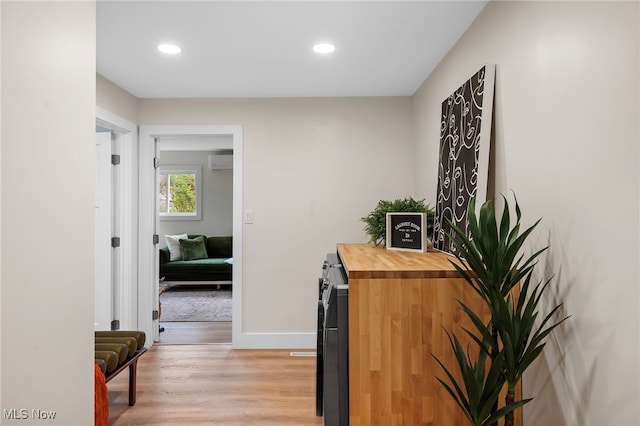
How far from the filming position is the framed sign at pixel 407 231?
2.37m

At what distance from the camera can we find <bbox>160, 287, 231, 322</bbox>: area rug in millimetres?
4805

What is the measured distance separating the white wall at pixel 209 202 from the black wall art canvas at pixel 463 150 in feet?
17.3

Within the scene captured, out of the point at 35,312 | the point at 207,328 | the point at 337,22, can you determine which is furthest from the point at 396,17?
the point at 207,328

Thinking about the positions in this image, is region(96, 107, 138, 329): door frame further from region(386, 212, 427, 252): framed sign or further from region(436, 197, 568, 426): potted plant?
region(436, 197, 568, 426): potted plant

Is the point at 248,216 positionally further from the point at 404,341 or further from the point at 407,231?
the point at 404,341

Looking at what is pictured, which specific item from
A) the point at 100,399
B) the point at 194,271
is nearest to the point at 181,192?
the point at 194,271

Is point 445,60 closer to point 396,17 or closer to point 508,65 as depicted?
point 396,17

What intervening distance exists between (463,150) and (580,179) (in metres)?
0.90

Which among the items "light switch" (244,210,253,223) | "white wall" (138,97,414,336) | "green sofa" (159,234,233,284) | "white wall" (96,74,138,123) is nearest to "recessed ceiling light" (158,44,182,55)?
"white wall" (96,74,138,123)

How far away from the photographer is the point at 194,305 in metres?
5.44

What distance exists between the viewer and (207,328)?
4324 mm

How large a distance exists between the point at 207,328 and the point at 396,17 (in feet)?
11.9

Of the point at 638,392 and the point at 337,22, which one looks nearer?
the point at 638,392

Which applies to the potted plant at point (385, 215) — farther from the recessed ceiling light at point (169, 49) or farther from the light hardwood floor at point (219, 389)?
the recessed ceiling light at point (169, 49)
